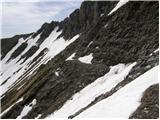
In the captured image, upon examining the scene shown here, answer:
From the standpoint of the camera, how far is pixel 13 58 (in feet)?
494

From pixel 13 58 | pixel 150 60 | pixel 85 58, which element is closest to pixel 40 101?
pixel 85 58

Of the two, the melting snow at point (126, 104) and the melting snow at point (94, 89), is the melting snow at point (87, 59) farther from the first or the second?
the melting snow at point (126, 104)

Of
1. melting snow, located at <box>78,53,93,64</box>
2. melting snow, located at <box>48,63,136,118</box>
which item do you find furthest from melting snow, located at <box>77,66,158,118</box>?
melting snow, located at <box>78,53,93,64</box>

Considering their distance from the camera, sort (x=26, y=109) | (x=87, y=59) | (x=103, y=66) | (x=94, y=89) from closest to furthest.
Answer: (x=94, y=89), (x=103, y=66), (x=26, y=109), (x=87, y=59)

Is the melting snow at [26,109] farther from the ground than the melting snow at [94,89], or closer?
farther from the ground

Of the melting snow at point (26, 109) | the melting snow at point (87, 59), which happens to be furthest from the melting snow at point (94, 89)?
the melting snow at point (26, 109)

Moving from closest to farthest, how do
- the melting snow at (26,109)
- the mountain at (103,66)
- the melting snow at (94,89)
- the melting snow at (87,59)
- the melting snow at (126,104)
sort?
1. the melting snow at (126,104)
2. the melting snow at (94,89)
3. the mountain at (103,66)
4. the melting snow at (26,109)
5. the melting snow at (87,59)

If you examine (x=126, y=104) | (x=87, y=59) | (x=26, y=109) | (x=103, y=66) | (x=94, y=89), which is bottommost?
(x=126, y=104)

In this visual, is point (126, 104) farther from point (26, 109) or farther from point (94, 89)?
point (26, 109)

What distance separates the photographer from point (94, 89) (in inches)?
1308

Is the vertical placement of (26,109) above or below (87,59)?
below

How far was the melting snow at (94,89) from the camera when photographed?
97.5 ft

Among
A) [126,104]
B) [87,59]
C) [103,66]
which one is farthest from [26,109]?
[126,104]

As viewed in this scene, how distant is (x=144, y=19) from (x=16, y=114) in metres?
20.3
